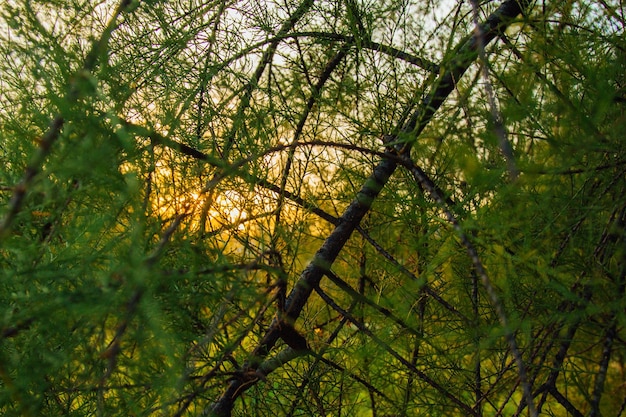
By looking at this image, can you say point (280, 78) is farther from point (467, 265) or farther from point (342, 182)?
point (467, 265)

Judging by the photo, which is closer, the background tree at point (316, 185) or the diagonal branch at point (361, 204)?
the background tree at point (316, 185)

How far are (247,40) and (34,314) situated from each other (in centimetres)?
40

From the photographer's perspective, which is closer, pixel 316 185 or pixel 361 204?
pixel 361 204

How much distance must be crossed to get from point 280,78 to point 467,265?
1.00ft

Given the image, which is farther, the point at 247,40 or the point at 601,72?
the point at 247,40

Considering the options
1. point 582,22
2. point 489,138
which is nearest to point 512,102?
point 489,138

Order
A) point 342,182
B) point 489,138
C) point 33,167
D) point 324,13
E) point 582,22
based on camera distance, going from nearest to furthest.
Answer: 1. point 33,167
2. point 489,138
3. point 582,22
4. point 324,13
5. point 342,182

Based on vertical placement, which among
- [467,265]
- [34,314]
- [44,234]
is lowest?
[34,314]

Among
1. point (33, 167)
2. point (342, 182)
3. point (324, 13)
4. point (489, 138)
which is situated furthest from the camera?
point (342, 182)

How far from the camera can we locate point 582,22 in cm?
54

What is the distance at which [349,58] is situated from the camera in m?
0.68

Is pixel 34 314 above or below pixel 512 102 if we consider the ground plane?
below

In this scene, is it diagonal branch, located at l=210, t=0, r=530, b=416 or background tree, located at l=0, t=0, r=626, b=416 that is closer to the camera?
background tree, located at l=0, t=0, r=626, b=416

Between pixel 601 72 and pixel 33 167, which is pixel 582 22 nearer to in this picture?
pixel 601 72
